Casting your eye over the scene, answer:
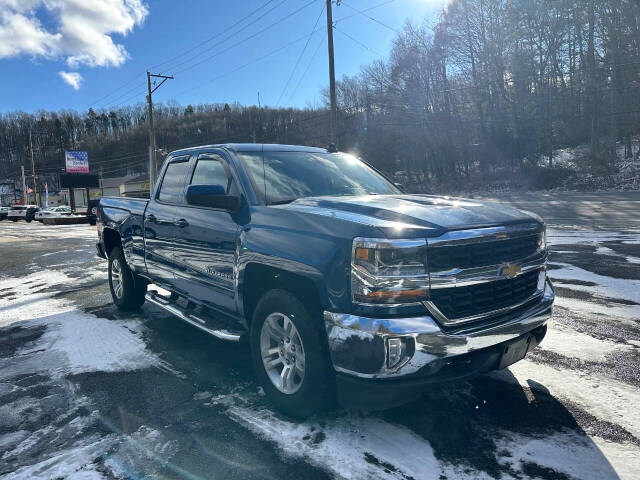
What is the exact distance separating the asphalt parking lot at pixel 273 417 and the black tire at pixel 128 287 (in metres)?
0.61

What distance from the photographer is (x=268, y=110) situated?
6950 centimetres

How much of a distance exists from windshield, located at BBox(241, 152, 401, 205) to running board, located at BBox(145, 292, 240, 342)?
1105mm

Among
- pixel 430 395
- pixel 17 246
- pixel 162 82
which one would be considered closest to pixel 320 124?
pixel 162 82

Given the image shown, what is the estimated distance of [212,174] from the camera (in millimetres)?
4102

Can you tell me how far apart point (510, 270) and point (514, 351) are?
517mm

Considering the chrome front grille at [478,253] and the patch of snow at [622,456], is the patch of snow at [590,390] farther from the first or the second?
the chrome front grille at [478,253]

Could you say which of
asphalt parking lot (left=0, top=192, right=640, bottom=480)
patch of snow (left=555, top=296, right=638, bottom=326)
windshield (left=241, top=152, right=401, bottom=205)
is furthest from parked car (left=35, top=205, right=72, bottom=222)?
patch of snow (left=555, top=296, right=638, bottom=326)

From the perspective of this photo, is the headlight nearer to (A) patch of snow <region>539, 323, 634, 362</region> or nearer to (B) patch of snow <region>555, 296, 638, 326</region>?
(A) patch of snow <region>539, 323, 634, 362</region>

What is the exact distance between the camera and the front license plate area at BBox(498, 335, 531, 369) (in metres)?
2.71

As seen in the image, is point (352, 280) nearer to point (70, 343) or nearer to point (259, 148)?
point (259, 148)

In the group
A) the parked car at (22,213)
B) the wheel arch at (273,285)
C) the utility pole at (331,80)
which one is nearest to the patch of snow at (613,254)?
the wheel arch at (273,285)

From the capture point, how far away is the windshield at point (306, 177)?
362 centimetres

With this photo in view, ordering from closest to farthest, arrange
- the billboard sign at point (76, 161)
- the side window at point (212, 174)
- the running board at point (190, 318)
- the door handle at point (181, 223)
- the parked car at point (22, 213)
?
the running board at point (190, 318) < the side window at point (212, 174) < the door handle at point (181, 223) < the parked car at point (22, 213) < the billboard sign at point (76, 161)

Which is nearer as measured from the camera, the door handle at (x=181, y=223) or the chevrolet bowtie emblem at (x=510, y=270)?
the chevrolet bowtie emblem at (x=510, y=270)
